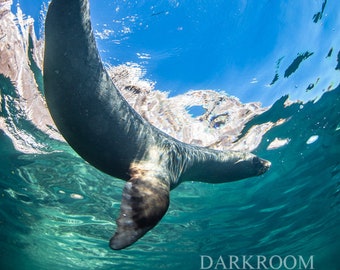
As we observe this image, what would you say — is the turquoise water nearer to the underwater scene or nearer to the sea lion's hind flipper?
the underwater scene

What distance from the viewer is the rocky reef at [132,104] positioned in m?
6.33

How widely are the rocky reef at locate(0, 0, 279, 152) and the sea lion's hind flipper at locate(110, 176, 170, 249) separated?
13.9 ft

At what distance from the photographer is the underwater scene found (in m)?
5.74

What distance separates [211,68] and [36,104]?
5.09 meters

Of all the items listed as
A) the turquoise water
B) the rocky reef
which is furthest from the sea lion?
the turquoise water

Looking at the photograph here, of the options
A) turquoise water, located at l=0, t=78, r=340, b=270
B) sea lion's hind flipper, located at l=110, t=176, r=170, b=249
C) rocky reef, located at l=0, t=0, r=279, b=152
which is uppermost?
turquoise water, located at l=0, t=78, r=340, b=270

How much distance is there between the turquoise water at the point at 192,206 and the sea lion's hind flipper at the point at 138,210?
6.75m

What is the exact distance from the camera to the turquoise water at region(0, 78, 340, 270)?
11.5 m

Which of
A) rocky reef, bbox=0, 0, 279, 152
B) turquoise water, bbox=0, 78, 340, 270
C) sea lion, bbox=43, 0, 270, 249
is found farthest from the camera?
turquoise water, bbox=0, 78, 340, 270

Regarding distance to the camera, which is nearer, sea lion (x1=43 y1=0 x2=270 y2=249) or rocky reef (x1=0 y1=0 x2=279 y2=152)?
sea lion (x1=43 y1=0 x2=270 y2=249)

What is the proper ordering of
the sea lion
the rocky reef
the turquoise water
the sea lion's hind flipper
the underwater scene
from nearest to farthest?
the sea lion's hind flipper < the sea lion < the underwater scene < the rocky reef < the turquoise water

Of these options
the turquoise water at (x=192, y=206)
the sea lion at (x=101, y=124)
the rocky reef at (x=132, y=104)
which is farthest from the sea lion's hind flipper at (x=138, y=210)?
the turquoise water at (x=192, y=206)

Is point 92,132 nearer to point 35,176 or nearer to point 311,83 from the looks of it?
point 311,83

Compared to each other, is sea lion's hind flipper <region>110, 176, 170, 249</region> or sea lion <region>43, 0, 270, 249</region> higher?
sea lion <region>43, 0, 270, 249</region>
